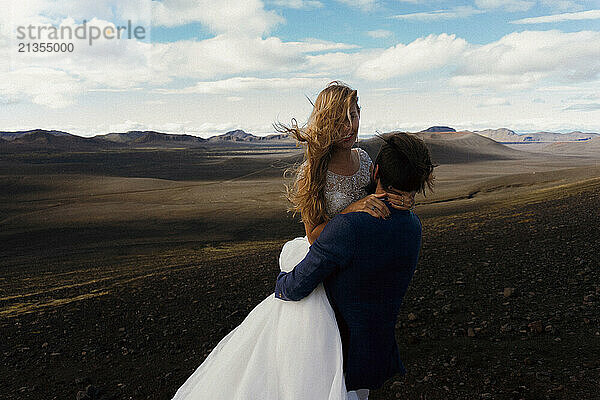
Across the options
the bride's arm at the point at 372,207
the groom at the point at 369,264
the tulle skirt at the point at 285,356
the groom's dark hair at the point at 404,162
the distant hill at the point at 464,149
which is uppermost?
the distant hill at the point at 464,149

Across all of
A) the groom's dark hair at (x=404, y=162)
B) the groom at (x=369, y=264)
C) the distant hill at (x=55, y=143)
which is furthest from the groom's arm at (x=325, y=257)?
the distant hill at (x=55, y=143)

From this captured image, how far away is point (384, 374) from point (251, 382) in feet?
1.99

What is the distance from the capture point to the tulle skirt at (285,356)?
2.03 meters

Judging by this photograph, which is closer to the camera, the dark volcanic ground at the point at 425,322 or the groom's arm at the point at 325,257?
the groom's arm at the point at 325,257

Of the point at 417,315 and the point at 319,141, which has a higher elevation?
the point at 319,141

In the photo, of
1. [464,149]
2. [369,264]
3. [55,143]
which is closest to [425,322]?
[369,264]

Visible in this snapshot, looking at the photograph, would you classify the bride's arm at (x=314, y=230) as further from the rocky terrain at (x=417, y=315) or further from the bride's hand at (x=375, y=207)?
the rocky terrain at (x=417, y=315)

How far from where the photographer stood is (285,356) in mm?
2055

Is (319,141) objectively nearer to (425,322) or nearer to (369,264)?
(369,264)

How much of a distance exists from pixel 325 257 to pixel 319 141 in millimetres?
475

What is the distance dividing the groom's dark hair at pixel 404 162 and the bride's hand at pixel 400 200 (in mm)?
24

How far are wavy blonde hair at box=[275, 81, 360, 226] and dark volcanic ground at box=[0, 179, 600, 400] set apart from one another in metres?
2.58

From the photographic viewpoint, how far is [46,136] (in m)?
165

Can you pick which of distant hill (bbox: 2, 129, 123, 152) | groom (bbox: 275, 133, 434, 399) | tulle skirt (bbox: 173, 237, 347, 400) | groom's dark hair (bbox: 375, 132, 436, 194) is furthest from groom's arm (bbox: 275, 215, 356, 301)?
distant hill (bbox: 2, 129, 123, 152)
